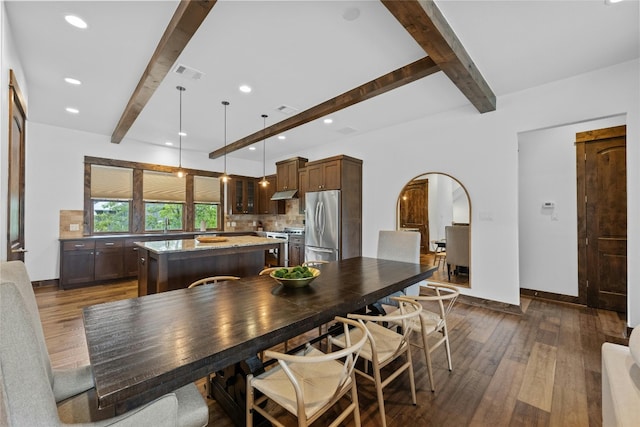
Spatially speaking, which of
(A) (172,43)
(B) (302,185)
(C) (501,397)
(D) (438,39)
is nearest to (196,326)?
(C) (501,397)

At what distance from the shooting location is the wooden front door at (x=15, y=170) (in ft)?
6.99

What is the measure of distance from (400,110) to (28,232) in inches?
253

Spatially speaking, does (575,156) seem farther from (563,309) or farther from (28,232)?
(28,232)

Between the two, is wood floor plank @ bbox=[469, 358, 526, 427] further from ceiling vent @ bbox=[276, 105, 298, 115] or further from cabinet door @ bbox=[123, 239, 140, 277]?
cabinet door @ bbox=[123, 239, 140, 277]

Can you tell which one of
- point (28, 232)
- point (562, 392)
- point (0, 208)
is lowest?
point (562, 392)

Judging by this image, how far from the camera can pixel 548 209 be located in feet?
13.2

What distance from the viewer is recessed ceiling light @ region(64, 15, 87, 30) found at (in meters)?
2.17

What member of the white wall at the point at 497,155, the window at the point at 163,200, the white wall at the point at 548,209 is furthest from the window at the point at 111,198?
the white wall at the point at 548,209

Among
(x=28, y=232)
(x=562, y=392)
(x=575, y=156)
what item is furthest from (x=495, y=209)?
(x=28, y=232)

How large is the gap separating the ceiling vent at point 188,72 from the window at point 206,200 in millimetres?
3763

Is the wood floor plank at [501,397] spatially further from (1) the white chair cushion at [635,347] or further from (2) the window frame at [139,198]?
(2) the window frame at [139,198]

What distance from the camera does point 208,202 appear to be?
6629 mm

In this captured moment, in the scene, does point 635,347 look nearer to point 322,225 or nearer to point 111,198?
point 322,225

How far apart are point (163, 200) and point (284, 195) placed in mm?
2669
